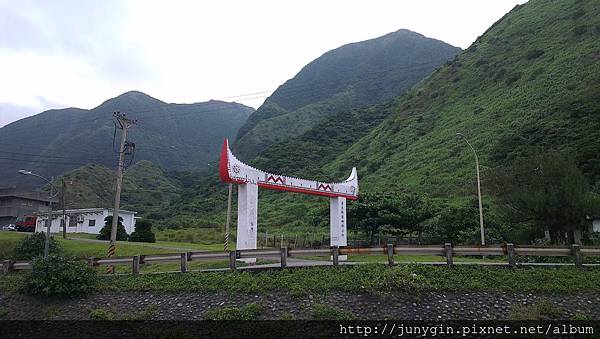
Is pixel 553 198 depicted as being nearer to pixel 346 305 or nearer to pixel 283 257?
pixel 283 257

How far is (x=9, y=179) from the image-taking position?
139m

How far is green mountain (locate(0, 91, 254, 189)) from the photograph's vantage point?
143 meters

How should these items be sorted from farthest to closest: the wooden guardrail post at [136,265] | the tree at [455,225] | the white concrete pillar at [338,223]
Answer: the tree at [455,225]
the white concrete pillar at [338,223]
the wooden guardrail post at [136,265]

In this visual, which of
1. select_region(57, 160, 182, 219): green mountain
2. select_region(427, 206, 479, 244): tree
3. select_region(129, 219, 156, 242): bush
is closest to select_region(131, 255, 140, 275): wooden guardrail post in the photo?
select_region(427, 206, 479, 244): tree

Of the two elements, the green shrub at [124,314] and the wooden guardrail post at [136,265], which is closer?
the green shrub at [124,314]

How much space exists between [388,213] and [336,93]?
14109cm

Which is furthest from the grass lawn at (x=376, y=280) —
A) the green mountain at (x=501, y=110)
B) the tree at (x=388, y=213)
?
the green mountain at (x=501, y=110)

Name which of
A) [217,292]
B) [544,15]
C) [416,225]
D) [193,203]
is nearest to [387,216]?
[416,225]

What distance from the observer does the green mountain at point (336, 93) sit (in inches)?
5408

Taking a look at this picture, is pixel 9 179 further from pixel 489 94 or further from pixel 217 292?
pixel 217 292

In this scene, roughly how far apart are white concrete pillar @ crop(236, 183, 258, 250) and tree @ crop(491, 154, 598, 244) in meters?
15.5

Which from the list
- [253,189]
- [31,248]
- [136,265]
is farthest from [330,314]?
[31,248]

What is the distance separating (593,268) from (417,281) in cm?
694

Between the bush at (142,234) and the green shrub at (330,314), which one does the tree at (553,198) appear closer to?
the green shrub at (330,314)
